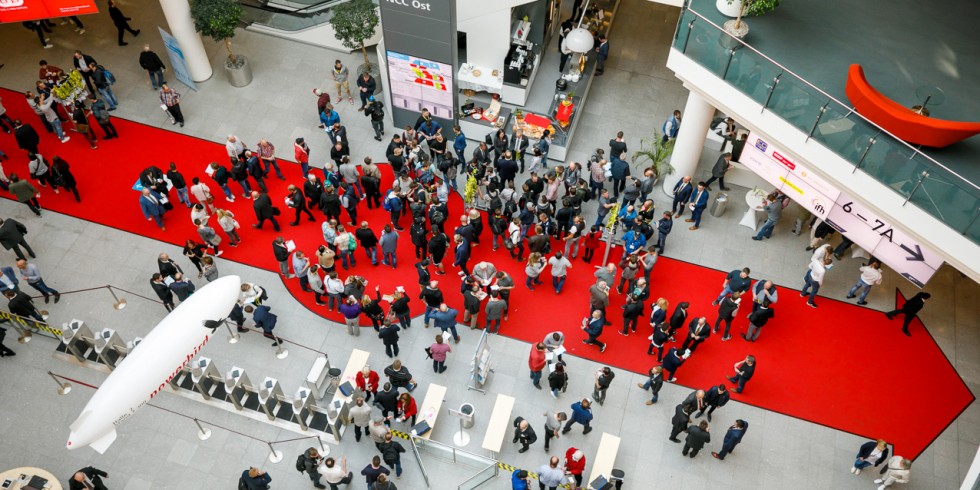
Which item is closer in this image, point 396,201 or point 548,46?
point 396,201

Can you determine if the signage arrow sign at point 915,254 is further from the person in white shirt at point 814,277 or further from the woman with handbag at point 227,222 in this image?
the woman with handbag at point 227,222

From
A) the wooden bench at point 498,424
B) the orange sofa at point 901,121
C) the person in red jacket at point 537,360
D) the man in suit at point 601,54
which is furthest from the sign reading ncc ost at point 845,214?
the wooden bench at point 498,424

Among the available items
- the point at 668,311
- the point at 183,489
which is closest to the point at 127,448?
the point at 183,489

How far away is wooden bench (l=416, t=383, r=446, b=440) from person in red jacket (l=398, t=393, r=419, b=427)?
14cm

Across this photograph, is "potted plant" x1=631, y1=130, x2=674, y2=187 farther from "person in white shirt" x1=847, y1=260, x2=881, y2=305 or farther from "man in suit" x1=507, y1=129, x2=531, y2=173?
"person in white shirt" x1=847, y1=260, x2=881, y2=305

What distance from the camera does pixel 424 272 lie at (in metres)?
13.3

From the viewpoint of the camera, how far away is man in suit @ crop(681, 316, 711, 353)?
12573mm

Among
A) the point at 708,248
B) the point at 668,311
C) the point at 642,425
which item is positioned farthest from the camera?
the point at 708,248

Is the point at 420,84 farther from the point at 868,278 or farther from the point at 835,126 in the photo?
the point at 868,278

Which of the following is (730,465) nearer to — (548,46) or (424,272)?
(424,272)

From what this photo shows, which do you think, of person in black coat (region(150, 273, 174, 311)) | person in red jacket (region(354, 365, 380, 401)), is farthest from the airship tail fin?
person in red jacket (region(354, 365, 380, 401))

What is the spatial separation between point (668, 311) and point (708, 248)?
1911 millimetres

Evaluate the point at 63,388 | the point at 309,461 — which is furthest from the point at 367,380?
the point at 63,388

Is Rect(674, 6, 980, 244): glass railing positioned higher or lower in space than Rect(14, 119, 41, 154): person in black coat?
higher
